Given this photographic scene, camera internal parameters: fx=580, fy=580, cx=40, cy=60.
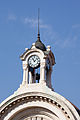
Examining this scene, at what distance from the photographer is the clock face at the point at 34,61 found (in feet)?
139

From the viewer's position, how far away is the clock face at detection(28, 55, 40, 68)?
42312mm

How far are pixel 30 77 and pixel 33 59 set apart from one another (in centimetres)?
177

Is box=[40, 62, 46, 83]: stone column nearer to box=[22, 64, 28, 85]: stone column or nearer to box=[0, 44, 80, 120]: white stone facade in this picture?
box=[0, 44, 80, 120]: white stone facade

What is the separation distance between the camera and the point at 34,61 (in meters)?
42.4

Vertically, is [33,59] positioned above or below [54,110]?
above

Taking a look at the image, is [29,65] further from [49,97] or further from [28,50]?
[49,97]

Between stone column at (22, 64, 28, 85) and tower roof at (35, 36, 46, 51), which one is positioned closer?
stone column at (22, 64, 28, 85)

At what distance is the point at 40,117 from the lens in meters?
41.0

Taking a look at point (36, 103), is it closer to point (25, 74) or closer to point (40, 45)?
point (25, 74)

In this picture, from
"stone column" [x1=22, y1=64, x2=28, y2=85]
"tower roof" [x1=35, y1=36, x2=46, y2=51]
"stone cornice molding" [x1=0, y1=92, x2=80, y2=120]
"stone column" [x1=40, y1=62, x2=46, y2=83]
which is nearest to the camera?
"stone cornice molding" [x1=0, y1=92, x2=80, y2=120]

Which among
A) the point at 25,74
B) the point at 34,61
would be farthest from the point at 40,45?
the point at 25,74

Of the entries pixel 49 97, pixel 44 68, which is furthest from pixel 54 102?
pixel 44 68

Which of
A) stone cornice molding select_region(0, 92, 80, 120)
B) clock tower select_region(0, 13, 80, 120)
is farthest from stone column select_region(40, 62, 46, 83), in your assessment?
stone cornice molding select_region(0, 92, 80, 120)

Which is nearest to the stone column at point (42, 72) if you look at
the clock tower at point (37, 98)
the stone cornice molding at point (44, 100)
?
the clock tower at point (37, 98)
